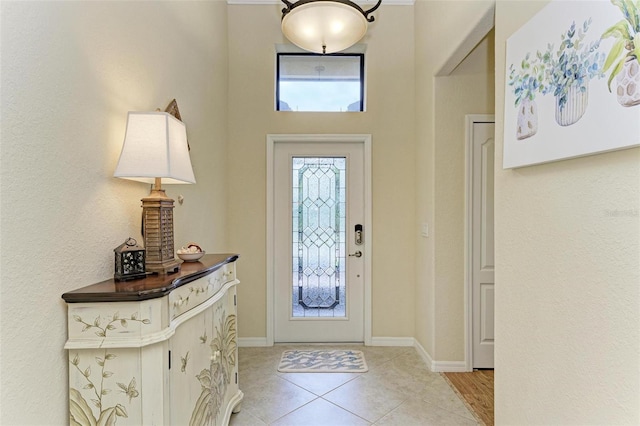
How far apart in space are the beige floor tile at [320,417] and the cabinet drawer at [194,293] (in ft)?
3.34

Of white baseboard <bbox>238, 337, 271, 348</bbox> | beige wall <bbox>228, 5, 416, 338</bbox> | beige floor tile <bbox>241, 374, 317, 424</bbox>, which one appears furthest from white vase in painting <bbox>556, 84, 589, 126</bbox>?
white baseboard <bbox>238, 337, 271, 348</bbox>

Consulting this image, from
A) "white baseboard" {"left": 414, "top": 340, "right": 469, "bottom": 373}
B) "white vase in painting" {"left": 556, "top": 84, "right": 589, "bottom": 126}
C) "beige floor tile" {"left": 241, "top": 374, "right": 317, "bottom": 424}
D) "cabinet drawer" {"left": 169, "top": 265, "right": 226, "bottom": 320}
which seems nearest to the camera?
"white vase in painting" {"left": 556, "top": 84, "right": 589, "bottom": 126}

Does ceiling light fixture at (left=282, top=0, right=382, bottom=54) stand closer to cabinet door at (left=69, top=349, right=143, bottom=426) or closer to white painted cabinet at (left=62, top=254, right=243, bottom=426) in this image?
white painted cabinet at (left=62, top=254, right=243, bottom=426)

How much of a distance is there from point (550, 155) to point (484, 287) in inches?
72.4

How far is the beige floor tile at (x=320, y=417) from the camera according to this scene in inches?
82.3

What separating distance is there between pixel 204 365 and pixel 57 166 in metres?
1.10

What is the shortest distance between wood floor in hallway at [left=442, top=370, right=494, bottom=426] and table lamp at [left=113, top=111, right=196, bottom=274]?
2176mm

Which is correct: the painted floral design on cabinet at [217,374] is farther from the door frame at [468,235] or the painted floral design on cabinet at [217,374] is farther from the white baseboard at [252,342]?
the door frame at [468,235]

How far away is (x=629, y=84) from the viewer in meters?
0.95

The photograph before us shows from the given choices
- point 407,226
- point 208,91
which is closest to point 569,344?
point 407,226

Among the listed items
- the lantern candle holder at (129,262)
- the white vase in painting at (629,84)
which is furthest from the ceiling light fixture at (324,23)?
the lantern candle holder at (129,262)

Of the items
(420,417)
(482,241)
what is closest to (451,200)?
(482,241)

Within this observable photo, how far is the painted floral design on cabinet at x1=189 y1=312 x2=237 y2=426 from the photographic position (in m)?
1.60

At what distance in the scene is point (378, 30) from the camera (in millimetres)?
3303
